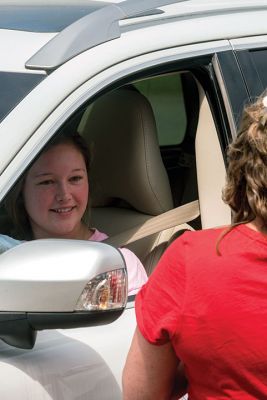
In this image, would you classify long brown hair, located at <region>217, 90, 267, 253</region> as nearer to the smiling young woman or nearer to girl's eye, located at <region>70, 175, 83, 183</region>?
the smiling young woman

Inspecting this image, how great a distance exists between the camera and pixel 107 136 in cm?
356

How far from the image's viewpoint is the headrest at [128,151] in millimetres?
3398

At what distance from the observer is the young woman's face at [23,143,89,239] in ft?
9.98

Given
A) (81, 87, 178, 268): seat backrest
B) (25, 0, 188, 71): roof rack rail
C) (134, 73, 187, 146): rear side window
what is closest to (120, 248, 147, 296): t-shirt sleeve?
(81, 87, 178, 268): seat backrest

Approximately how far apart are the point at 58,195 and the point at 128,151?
17.7 inches

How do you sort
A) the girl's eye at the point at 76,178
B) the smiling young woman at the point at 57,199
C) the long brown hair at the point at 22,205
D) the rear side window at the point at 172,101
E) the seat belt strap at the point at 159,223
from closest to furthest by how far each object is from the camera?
the long brown hair at the point at 22,205 → the smiling young woman at the point at 57,199 → the girl's eye at the point at 76,178 → the seat belt strap at the point at 159,223 → the rear side window at the point at 172,101

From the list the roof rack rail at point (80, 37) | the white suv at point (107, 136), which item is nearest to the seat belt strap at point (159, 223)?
the white suv at point (107, 136)

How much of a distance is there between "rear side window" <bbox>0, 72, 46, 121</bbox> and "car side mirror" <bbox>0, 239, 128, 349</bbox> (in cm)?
43

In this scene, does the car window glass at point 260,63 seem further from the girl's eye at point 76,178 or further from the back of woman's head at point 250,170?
the back of woman's head at point 250,170

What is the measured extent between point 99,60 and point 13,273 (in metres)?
0.69

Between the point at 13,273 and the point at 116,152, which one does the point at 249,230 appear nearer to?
the point at 13,273

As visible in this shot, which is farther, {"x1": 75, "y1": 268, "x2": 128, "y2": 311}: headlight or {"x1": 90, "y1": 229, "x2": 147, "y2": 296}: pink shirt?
{"x1": 90, "y1": 229, "x2": 147, "y2": 296}: pink shirt

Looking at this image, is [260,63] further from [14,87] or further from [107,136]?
[14,87]

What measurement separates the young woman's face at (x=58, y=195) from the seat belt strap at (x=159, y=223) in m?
0.28
